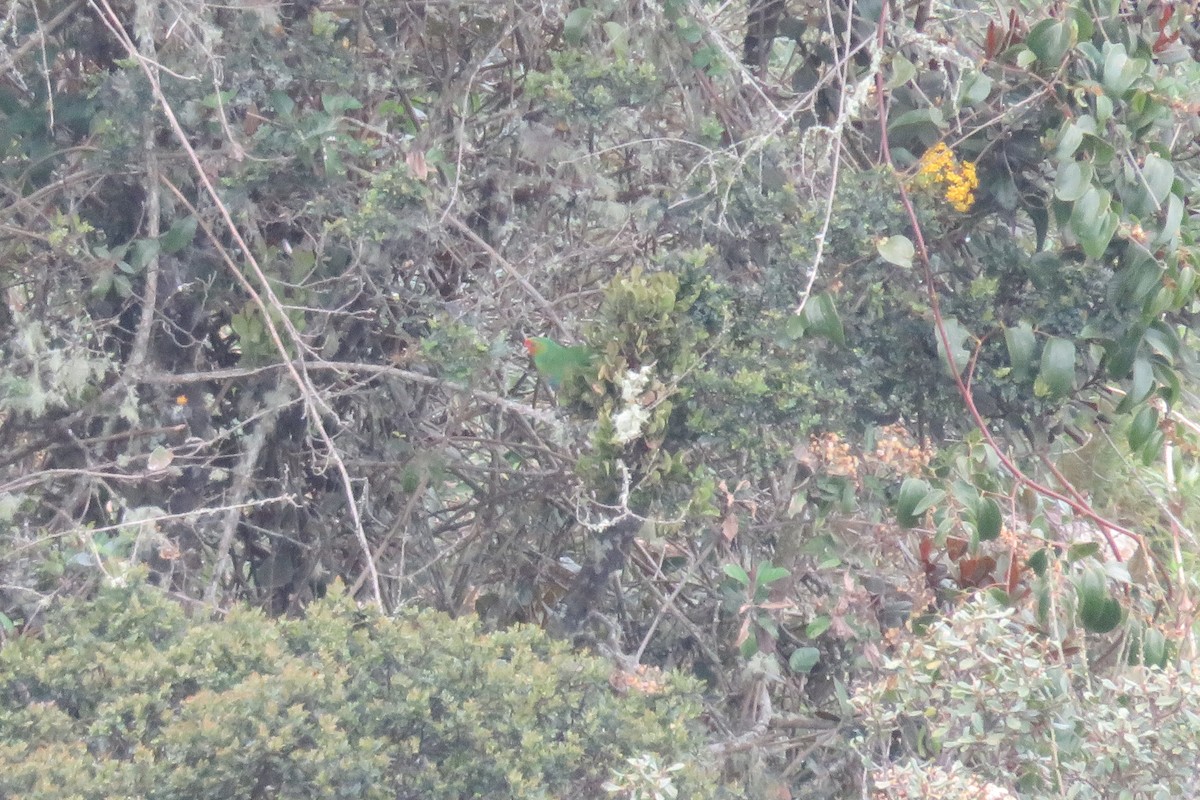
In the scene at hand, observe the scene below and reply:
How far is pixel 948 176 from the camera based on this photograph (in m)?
2.57

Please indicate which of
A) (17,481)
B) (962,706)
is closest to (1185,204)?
(962,706)

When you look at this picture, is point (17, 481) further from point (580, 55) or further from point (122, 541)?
point (580, 55)

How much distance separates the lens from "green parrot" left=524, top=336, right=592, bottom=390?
2.79 metres

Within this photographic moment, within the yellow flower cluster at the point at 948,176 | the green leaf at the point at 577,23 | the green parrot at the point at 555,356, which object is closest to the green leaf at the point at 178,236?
the green parrot at the point at 555,356

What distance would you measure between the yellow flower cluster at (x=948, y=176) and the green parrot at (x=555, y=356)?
85 cm

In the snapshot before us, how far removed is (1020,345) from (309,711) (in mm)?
1595

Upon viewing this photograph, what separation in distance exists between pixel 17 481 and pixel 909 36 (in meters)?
2.24

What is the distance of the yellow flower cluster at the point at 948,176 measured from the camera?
257cm

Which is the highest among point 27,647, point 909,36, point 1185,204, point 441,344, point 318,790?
point 909,36

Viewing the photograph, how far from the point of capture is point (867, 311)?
2662 mm

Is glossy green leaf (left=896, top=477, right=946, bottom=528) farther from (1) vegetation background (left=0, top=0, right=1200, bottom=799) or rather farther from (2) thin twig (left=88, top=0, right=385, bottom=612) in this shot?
(2) thin twig (left=88, top=0, right=385, bottom=612)

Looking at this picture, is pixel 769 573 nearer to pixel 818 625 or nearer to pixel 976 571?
pixel 818 625

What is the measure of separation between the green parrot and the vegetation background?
76 millimetres

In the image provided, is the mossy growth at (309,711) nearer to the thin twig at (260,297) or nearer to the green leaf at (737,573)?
the thin twig at (260,297)
